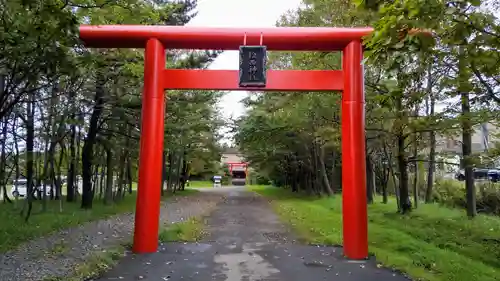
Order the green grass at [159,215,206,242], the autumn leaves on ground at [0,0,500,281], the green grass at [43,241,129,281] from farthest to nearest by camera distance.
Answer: the green grass at [159,215,206,242]
the green grass at [43,241,129,281]
the autumn leaves on ground at [0,0,500,281]

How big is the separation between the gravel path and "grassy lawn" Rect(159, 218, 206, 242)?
83 cm

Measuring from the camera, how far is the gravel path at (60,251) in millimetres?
5816

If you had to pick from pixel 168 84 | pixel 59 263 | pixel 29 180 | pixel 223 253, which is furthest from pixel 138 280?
pixel 29 180

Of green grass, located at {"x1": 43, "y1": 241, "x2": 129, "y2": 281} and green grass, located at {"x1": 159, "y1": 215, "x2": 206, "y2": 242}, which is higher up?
green grass, located at {"x1": 43, "y1": 241, "x2": 129, "y2": 281}

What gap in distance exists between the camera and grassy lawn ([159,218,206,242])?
9.57 meters

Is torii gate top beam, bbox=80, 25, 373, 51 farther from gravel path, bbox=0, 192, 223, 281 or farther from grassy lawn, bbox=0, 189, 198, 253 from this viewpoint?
grassy lawn, bbox=0, 189, 198, 253

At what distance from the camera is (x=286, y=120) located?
17688mm

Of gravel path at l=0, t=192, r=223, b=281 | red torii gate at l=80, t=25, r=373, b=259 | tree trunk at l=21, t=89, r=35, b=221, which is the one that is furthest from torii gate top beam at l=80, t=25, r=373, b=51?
gravel path at l=0, t=192, r=223, b=281

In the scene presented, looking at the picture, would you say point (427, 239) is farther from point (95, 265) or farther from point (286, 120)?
point (286, 120)

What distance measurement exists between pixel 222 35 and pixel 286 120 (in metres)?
9.55

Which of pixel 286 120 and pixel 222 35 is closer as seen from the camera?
pixel 222 35

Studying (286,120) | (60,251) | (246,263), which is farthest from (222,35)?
(286,120)

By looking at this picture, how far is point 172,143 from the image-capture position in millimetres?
19562

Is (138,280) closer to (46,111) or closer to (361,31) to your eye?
(361,31)
